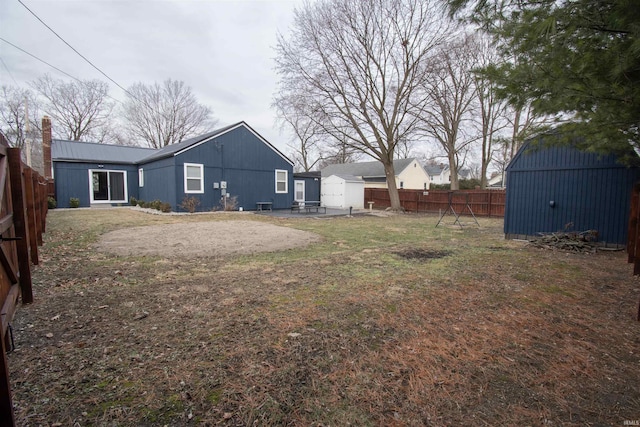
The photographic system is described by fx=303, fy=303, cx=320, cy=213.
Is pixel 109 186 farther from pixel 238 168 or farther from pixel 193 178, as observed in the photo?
pixel 238 168

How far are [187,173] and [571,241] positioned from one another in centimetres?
1461

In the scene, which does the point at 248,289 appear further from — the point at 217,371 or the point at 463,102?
the point at 463,102

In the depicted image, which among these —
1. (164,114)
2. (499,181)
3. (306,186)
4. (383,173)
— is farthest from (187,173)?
(499,181)

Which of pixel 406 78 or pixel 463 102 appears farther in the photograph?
pixel 463 102

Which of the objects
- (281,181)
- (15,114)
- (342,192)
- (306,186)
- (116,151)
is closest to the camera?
(281,181)

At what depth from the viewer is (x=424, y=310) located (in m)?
3.31

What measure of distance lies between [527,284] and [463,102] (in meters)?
19.9

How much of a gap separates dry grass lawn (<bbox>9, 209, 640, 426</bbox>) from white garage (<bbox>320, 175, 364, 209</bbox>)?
57.4 ft

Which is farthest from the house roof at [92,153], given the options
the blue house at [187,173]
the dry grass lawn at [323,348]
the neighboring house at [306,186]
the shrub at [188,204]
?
the dry grass lawn at [323,348]

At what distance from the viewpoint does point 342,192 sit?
22266 mm

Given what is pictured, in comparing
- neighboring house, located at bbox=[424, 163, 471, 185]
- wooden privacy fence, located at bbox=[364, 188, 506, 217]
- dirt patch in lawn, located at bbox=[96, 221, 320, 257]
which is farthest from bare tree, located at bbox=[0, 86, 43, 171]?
neighboring house, located at bbox=[424, 163, 471, 185]

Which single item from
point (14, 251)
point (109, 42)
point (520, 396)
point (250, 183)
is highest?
point (109, 42)

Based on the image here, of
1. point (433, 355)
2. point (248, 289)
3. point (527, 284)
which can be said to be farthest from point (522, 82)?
point (248, 289)

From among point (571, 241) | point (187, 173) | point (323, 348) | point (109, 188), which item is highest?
point (187, 173)
